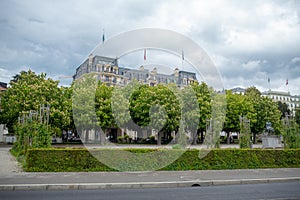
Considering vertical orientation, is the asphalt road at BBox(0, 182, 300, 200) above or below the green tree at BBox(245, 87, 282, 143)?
below

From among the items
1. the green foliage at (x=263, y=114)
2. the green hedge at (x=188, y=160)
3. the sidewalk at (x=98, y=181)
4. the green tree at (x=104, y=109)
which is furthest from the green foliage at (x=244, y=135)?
the green foliage at (x=263, y=114)

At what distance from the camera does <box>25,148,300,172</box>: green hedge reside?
45.2 feet

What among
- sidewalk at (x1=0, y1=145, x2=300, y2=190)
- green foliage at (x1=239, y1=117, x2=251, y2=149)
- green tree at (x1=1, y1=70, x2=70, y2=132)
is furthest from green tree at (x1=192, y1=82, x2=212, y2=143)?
sidewalk at (x1=0, y1=145, x2=300, y2=190)

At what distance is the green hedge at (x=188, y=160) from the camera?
13.8 metres

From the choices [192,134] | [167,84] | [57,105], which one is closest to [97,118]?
[57,105]

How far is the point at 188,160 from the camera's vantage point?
15.5m

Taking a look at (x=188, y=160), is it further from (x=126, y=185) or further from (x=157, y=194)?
(x=157, y=194)

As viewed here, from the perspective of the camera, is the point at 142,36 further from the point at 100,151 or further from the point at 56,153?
the point at 56,153

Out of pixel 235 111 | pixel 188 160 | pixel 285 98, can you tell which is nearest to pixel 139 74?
pixel 188 160

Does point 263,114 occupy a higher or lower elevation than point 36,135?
higher

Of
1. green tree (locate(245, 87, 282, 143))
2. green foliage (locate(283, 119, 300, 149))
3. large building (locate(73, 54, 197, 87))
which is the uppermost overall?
large building (locate(73, 54, 197, 87))

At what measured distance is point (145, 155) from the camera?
15109 millimetres

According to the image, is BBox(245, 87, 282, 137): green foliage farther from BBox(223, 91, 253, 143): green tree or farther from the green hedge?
the green hedge

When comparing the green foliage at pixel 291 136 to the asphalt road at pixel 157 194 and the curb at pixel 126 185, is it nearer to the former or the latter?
the curb at pixel 126 185
